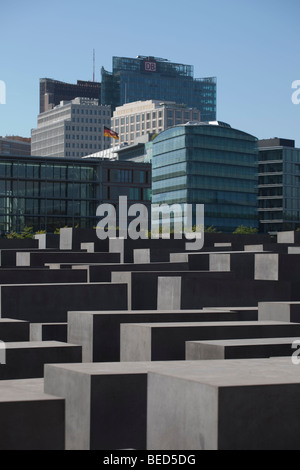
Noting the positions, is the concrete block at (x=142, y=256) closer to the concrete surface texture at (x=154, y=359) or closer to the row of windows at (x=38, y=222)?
the concrete surface texture at (x=154, y=359)

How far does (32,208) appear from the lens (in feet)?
344

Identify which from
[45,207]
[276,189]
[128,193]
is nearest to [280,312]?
[45,207]

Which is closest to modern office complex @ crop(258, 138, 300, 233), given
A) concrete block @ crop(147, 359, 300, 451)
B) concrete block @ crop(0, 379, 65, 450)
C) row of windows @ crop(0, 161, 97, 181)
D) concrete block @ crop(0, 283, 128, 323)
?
row of windows @ crop(0, 161, 97, 181)

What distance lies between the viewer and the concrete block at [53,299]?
24.5m

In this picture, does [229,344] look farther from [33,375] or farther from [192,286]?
[192,286]

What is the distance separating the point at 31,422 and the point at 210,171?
365ft

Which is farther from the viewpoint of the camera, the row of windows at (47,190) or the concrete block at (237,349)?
the row of windows at (47,190)

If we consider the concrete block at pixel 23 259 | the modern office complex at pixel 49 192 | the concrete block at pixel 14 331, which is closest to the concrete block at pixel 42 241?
the concrete block at pixel 23 259

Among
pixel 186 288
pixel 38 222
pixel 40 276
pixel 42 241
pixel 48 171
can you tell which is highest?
pixel 48 171

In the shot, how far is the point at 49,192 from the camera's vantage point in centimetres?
10544

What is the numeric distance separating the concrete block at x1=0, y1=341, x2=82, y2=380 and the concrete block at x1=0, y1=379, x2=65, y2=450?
4553mm

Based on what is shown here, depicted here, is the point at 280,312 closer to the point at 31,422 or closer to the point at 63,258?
the point at 31,422

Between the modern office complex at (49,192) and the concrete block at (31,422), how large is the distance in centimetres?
9125

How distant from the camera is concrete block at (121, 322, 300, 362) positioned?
56.1 ft
